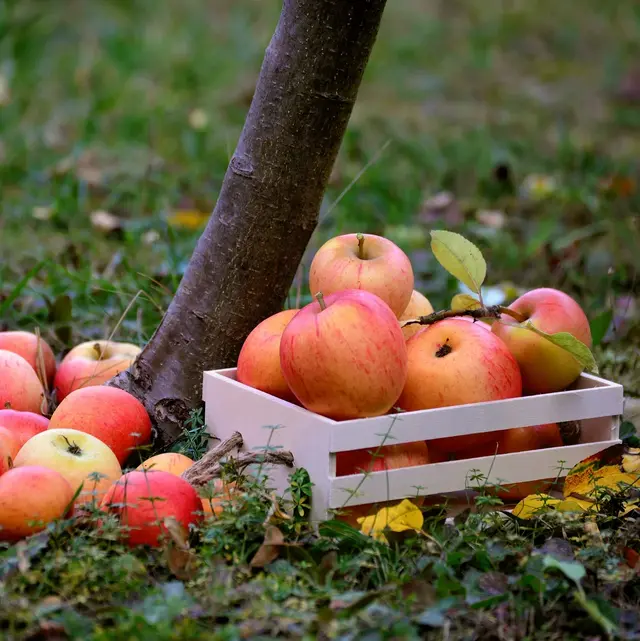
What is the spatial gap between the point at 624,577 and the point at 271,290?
3.36ft

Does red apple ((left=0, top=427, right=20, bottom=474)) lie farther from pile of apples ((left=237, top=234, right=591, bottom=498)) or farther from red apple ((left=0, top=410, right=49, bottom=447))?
pile of apples ((left=237, top=234, right=591, bottom=498))

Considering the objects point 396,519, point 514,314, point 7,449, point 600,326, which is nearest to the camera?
point 396,519

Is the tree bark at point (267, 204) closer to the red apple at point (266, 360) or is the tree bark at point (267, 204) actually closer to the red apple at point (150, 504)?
the red apple at point (266, 360)

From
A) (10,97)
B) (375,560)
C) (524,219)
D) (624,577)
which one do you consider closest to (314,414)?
(375,560)

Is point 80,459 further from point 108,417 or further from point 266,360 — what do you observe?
point 266,360

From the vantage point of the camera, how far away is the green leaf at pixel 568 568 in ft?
5.26

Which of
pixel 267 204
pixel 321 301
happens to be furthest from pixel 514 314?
pixel 267 204

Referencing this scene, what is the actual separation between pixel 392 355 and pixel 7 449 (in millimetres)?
780

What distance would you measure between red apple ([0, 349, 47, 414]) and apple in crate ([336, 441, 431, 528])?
0.83 metres

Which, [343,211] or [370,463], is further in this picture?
[343,211]

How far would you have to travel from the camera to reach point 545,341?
2.11 m

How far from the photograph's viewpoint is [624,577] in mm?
1690

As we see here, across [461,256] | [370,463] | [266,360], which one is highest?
[461,256]

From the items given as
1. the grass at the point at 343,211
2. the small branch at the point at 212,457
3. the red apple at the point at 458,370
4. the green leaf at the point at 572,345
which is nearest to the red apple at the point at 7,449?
the grass at the point at 343,211
